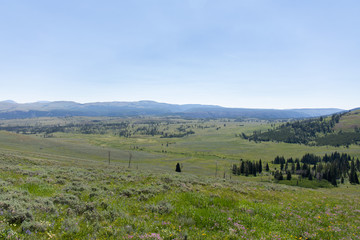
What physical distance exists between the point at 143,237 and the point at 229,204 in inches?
286

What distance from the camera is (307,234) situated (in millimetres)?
9094

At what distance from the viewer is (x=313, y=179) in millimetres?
112312

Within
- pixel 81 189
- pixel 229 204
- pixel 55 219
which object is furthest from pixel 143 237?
pixel 81 189

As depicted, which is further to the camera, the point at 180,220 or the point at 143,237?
the point at 180,220

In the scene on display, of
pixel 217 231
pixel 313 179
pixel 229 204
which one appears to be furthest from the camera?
pixel 313 179

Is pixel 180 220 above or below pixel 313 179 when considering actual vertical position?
above

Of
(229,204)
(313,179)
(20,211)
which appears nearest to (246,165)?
(313,179)

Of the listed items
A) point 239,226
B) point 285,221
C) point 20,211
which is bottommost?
point 285,221

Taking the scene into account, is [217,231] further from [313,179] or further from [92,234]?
[313,179]

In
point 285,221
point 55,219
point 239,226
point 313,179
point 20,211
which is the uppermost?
point 20,211

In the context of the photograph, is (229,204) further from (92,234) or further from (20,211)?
(20,211)

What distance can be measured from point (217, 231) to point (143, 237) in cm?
347

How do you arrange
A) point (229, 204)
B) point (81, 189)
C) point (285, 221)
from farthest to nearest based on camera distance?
point (81, 189) → point (229, 204) → point (285, 221)

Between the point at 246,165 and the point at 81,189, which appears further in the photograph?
the point at 246,165
